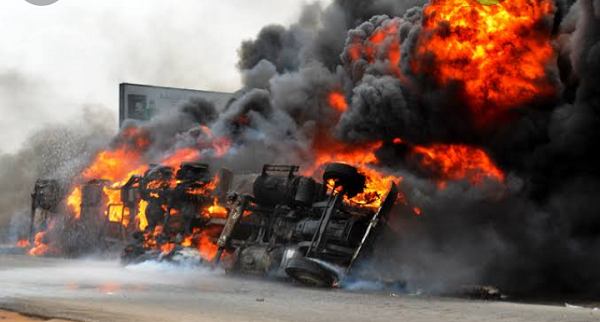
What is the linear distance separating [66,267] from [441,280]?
12.7 m

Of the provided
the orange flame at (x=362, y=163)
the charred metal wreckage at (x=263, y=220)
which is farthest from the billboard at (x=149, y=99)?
the orange flame at (x=362, y=163)

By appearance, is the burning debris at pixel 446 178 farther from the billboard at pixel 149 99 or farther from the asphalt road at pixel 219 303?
the billboard at pixel 149 99

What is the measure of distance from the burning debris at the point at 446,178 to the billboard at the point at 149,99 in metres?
15.8

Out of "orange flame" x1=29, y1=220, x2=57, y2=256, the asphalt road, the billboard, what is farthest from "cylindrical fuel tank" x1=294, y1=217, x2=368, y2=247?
the billboard

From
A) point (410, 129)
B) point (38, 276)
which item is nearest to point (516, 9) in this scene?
point (410, 129)

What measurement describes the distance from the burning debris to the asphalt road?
1922 mm

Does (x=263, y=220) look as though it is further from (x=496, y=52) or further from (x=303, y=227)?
(x=496, y=52)

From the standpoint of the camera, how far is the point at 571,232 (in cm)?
2023

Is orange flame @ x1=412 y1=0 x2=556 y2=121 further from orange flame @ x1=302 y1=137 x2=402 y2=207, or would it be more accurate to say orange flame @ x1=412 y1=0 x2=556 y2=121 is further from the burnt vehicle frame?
the burnt vehicle frame

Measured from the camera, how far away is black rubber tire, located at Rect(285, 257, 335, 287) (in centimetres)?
1959

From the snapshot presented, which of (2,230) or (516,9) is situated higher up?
(516,9)

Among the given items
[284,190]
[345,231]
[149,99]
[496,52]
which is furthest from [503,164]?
[149,99]

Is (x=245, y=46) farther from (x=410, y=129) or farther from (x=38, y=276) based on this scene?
(x=38, y=276)

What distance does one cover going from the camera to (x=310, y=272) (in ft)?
64.3
